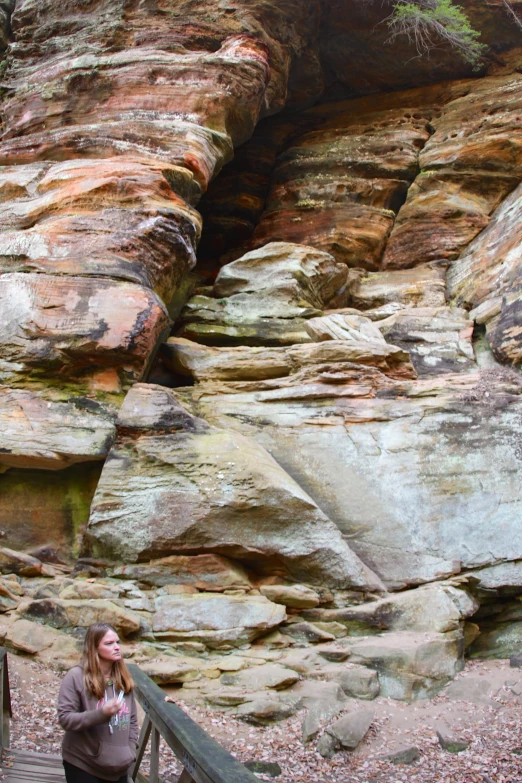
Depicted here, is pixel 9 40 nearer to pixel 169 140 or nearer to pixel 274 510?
pixel 169 140

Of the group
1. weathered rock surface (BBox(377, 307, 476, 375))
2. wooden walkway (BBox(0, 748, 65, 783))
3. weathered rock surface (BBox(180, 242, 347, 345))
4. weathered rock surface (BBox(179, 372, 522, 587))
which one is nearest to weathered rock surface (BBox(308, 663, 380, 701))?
weathered rock surface (BBox(179, 372, 522, 587))

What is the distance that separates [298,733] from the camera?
669 centimetres

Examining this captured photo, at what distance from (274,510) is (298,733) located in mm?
3074

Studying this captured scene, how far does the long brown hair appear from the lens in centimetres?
379

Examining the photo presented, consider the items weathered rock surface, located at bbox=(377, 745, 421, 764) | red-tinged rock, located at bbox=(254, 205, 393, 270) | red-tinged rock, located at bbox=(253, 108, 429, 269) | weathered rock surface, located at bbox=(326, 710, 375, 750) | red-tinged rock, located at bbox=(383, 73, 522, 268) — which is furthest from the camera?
red-tinged rock, located at bbox=(253, 108, 429, 269)

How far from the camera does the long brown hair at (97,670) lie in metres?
3.79

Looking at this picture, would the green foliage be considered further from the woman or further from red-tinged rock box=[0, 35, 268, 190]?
the woman

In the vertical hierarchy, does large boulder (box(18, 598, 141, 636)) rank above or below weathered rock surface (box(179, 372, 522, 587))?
below

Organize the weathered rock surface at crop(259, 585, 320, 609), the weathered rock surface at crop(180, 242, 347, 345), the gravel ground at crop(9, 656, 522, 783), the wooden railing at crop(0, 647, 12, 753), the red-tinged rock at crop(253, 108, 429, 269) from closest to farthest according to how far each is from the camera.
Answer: the wooden railing at crop(0, 647, 12, 753), the gravel ground at crop(9, 656, 522, 783), the weathered rock surface at crop(259, 585, 320, 609), the weathered rock surface at crop(180, 242, 347, 345), the red-tinged rock at crop(253, 108, 429, 269)

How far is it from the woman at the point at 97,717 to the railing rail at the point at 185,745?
313 mm

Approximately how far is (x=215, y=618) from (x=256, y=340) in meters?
7.09

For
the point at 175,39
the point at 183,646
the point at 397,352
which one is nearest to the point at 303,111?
the point at 175,39

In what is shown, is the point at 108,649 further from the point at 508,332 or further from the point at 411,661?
the point at 508,332

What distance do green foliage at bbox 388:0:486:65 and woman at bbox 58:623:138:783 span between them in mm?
18973
